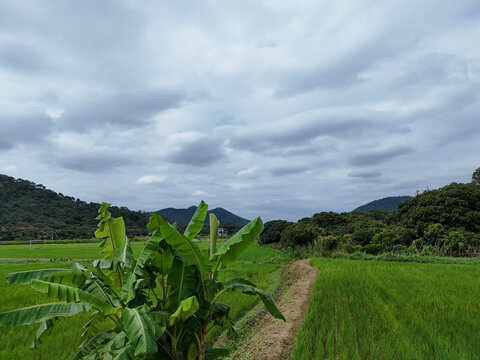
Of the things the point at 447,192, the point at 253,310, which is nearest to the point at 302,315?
the point at 253,310

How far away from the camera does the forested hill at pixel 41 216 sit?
55.8 meters

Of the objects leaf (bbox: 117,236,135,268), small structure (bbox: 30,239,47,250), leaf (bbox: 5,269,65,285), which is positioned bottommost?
small structure (bbox: 30,239,47,250)

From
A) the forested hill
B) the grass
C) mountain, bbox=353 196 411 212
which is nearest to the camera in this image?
the grass

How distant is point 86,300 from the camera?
3.22 meters

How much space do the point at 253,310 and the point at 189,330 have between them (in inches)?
195

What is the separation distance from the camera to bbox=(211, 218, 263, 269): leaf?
3.81 metres

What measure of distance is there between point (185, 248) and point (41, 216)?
7811 centimetres

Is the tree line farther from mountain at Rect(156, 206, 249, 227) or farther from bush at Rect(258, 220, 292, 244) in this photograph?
mountain at Rect(156, 206, 249, 227)

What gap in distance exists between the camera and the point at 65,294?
3.13 meters

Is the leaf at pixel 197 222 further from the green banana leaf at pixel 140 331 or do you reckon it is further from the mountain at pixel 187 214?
the mountain at pixel 187 214

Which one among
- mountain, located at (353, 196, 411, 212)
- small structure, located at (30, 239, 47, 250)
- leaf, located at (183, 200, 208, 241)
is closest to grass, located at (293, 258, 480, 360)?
leaf, located at (183, 200, 208, 241)

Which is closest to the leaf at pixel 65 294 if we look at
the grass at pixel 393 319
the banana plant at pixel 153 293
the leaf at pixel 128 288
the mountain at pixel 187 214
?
the banana plant at pixel 153 293

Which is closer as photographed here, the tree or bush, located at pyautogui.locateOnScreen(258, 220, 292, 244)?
bush, located at pyautogui.locateOnScreen(258, 220, 292, 244)

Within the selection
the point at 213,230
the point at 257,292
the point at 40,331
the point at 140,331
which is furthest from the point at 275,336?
the point at 40,331
